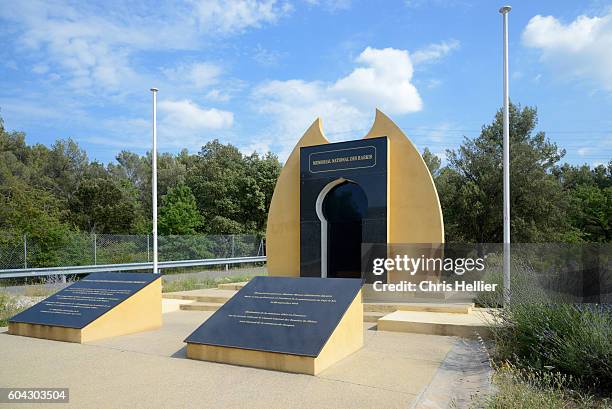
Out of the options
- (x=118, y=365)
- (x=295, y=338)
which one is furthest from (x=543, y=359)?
(x=118, y=365)

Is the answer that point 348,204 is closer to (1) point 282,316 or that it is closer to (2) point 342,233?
(2) point 342,233

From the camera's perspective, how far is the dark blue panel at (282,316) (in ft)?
22.0

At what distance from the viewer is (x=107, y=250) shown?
23203 mm

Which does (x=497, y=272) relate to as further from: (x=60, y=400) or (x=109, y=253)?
(x=109, y=253)

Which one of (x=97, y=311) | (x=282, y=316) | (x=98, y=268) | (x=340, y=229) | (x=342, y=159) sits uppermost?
(x=342, y=159)

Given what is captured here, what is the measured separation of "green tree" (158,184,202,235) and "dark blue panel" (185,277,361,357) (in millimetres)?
27956

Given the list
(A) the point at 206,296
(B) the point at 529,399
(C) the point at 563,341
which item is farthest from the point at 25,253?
(B) the point at 529,399

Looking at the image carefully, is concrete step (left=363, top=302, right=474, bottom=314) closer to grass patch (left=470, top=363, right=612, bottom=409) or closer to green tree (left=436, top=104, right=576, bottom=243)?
grass patch (left=470, top=363, right=612, bottom=409)

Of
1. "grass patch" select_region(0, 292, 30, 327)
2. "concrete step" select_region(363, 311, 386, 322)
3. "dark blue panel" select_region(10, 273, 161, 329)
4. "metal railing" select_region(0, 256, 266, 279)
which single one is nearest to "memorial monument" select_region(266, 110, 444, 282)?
"concrete step" select_region(363, 311, 386, 322)

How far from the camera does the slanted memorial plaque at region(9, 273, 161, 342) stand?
8.72 m

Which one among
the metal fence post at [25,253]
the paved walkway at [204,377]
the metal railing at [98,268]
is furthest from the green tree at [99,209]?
the paved walkway at [204,377]

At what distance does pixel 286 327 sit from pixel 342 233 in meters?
7.83

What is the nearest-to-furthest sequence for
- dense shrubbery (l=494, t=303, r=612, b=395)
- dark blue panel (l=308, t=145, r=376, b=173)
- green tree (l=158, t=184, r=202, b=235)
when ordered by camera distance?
dense shrubbery (l=494, t=303, r=612, b=395)
dark blue panel (l=308, t=145, r=376, b=173)
green tree (l=158, t=184, r=202, b=235)

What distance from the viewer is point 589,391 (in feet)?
18.0
